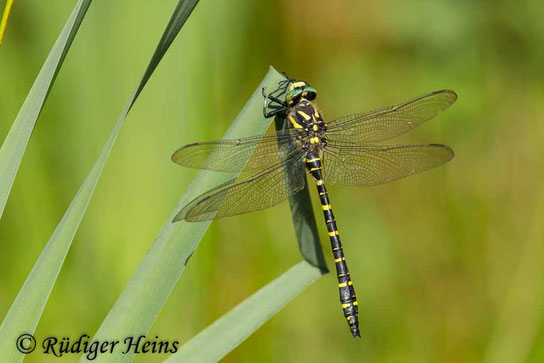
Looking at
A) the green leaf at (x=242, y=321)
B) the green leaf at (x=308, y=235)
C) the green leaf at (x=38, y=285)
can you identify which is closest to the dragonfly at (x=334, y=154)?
the green leaf at (x=308, y=235)

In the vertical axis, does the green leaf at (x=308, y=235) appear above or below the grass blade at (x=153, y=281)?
above

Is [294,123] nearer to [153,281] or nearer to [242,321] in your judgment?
[242,321]

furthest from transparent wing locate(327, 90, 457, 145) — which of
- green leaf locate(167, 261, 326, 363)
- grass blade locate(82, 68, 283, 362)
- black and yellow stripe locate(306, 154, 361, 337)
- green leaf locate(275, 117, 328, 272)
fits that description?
grass blade locate(82, 68, 283, 362)

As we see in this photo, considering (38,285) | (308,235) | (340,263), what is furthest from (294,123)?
(38,285)

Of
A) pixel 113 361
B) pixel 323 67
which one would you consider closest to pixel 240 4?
pixel 323 67

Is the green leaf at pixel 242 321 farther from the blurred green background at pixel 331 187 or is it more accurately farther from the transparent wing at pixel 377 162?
the transparent wing at pixel 377 162

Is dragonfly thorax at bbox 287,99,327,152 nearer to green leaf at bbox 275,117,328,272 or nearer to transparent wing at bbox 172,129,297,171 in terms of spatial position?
transparent wing at bbox 172,129,297,171

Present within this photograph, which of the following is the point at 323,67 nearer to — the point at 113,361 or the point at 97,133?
the point at 97,133
